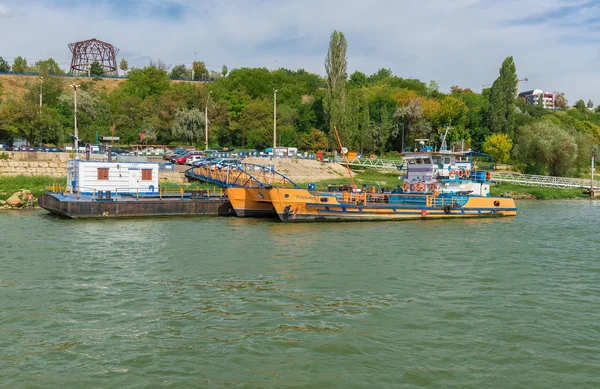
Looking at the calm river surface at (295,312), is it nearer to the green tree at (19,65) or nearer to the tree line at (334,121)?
the tree line at (334,121)

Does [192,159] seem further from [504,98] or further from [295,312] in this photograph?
[504,98]

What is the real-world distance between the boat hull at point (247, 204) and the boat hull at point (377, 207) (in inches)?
115

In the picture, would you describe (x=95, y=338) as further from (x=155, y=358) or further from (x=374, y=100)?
(x=374, y=100)

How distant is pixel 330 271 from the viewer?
20266 millimetres

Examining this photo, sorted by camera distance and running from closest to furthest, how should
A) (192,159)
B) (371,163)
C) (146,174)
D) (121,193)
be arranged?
(121,193), (146,174), (192,159), (371,163)

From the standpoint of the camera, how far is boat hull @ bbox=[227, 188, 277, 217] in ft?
120

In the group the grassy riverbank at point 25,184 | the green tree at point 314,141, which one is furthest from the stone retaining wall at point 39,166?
the green tree at point 314,141

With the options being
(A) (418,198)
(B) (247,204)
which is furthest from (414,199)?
(B) (247,204)

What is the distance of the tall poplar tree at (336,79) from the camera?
73000 millimetres

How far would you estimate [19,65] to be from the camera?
116938 millimetres

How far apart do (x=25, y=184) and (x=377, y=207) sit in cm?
3035

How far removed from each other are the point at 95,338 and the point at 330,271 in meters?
9.73

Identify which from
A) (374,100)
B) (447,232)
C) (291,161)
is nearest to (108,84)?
(374,100)

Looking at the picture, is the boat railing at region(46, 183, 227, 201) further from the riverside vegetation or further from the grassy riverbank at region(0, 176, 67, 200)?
the riverside vegetation
